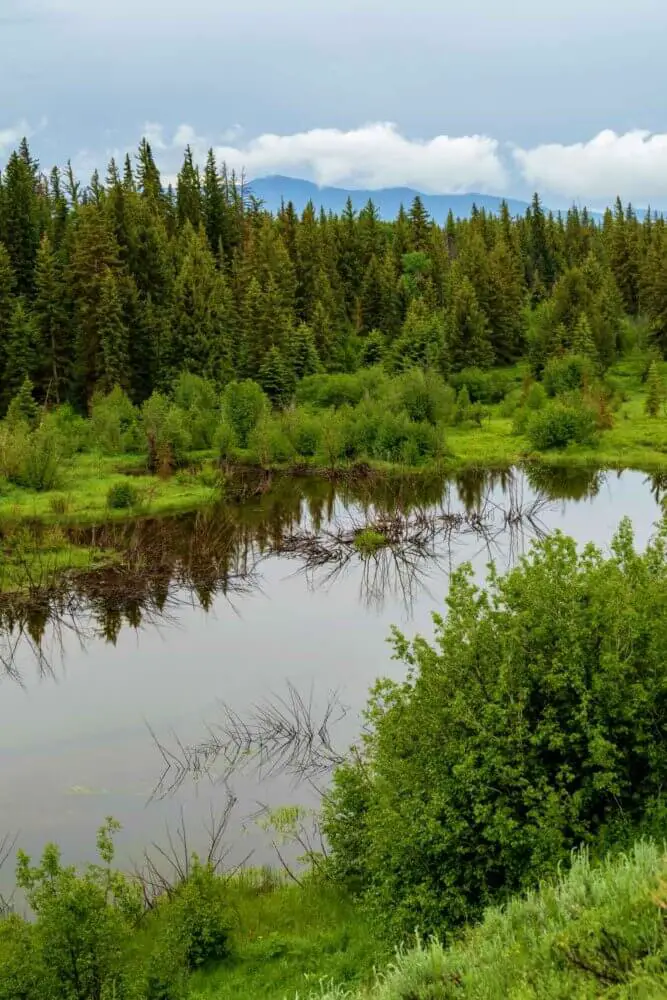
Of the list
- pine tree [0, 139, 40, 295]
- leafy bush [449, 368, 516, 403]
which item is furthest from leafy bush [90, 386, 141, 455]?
leafy bush [449, 368, 516, 403]

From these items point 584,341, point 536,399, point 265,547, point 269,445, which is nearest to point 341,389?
point 536,399

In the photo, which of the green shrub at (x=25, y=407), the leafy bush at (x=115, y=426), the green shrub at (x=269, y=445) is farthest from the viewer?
the green shrub at (x=25, y=407)

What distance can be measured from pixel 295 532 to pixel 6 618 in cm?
1069

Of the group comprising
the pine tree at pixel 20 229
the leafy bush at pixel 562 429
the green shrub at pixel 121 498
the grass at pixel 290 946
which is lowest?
the grass at pixel 290 946

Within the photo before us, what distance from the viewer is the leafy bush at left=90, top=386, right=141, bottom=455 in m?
42.9

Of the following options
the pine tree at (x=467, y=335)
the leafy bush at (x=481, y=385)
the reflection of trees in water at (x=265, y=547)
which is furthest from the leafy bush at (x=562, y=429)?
the pine tree at (x=467, y=335)

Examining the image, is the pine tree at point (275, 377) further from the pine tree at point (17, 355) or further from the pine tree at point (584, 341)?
the pine tree at point (584, 341)

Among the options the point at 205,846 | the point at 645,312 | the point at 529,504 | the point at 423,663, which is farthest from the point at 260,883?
the point at 645,312

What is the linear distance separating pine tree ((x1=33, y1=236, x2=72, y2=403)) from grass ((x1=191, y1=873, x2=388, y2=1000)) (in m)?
47.2

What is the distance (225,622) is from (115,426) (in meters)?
23.9

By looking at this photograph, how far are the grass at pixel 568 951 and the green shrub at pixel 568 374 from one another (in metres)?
47.9

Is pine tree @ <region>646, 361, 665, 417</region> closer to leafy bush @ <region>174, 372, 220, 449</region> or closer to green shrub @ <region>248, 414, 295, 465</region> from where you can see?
green shrub @ <region>248, 414, 295, 465</region>

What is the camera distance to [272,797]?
1395cm

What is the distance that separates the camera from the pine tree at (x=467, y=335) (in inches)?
2411
